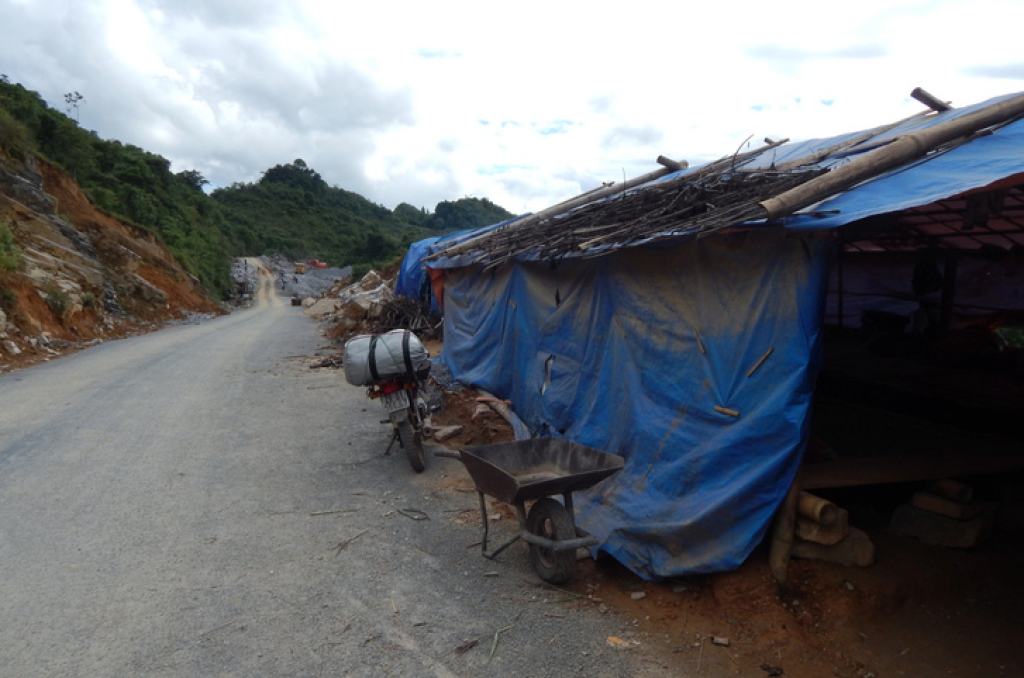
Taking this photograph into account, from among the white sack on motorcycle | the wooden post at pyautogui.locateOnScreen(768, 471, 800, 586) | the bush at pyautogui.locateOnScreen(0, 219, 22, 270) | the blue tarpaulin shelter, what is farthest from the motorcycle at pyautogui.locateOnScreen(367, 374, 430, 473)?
the bush at pyautogui.locateOnScreen(0, 219, 22, 270)

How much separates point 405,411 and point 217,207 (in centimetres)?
7156

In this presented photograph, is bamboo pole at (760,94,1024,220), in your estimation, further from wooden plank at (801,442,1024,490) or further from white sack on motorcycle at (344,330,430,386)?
white sack on motorcycle at (344,330,430,386)

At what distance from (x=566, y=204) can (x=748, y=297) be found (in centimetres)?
616

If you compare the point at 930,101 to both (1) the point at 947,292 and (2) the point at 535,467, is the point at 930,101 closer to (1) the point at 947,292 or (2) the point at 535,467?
(1) the point at 947,292

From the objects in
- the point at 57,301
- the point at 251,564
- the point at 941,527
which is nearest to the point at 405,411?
the point at 251,564

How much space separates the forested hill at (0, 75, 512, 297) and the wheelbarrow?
2571 centimetres

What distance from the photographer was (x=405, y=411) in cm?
656

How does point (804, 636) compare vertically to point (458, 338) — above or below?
below

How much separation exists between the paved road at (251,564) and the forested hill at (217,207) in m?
22.0

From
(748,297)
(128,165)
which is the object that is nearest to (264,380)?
(748,297)

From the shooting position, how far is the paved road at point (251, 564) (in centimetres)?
347

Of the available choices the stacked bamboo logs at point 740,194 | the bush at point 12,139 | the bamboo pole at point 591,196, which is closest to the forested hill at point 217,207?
the bush at point 12,139

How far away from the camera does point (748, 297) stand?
4.27 m

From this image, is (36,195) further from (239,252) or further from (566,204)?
(239,252)
